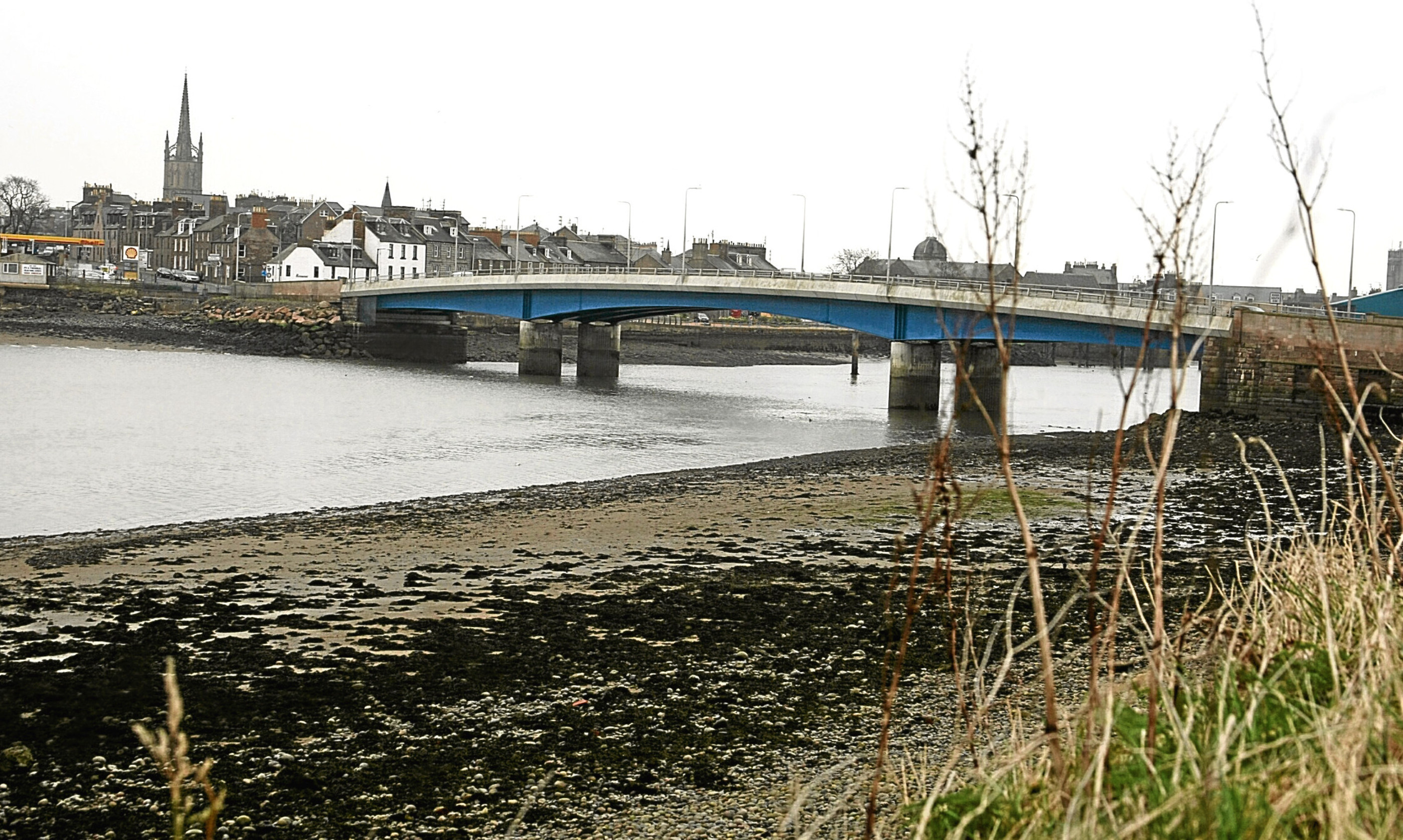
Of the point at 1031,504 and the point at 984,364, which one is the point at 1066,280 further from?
the point at 1031,504

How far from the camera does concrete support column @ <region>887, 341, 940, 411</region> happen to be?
140ft

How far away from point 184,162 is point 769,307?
144m

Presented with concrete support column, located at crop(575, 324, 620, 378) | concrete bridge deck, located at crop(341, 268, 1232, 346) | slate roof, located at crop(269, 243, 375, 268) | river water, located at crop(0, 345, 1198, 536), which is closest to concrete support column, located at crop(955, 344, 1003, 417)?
concrete bridge deck, located at crop(341, 268, 1232, 346)

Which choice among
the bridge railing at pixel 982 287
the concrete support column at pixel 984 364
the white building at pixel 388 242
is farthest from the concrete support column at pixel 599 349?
the white building at pixel 388 242

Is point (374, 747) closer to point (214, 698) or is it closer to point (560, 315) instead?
point (214, 698)

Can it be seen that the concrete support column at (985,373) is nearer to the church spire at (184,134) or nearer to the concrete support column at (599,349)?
the concrete support column at (599,349)

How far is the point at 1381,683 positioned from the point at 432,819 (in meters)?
3.76

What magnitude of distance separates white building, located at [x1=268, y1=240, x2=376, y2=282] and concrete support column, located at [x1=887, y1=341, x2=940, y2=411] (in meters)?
56.5

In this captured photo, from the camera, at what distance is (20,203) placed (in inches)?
4823

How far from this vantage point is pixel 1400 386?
3022cm

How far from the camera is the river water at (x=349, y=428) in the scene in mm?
19781

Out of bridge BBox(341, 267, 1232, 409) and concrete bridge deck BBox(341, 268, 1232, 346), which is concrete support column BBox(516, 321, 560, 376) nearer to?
bridge BBox(341, 267, 1232, 409)

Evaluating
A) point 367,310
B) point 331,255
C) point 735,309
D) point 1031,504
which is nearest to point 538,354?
point 735,309

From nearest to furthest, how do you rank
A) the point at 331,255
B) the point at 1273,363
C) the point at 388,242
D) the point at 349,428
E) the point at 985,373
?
the point at 349,428, the point at 1273,363, the point at 985,373, the point at 331,255, the point at 388,242
